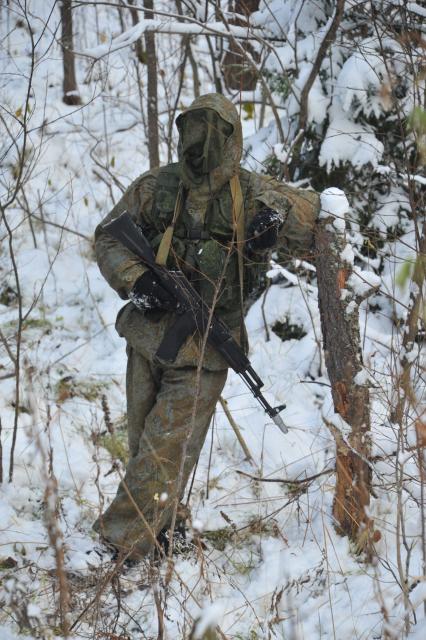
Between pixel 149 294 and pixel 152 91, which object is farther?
pixel 152 91

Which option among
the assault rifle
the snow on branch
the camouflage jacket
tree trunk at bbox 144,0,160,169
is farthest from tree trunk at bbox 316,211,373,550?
tree trunk at bbox 144,0,160,169

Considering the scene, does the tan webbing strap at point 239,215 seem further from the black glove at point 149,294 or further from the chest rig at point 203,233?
the black glove at point 149,294

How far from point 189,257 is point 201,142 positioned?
49cm

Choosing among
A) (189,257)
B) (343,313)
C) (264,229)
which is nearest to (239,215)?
(264,229)

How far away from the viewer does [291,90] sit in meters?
4.55

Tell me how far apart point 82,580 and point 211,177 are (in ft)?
5.91

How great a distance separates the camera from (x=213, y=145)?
2.74 m

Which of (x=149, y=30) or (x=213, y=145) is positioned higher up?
(x=149, y=30)

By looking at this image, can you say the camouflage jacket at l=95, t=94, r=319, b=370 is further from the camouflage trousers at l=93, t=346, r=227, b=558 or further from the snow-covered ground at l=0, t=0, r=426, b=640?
the snow-covered ground at l=0, t=0, r=426, b=640

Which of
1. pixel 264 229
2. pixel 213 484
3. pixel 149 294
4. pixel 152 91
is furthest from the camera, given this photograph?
pixel 152 91

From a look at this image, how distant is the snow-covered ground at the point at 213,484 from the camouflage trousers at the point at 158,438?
0.54ft

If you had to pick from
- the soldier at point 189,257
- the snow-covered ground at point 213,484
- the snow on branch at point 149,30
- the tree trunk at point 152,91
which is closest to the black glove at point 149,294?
the soldier at point 189,257

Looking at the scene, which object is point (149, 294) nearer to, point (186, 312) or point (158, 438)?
point (186, 312)

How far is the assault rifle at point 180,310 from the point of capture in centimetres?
279
